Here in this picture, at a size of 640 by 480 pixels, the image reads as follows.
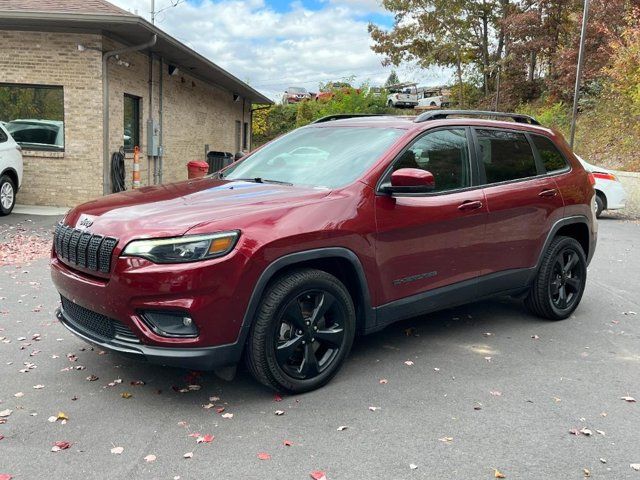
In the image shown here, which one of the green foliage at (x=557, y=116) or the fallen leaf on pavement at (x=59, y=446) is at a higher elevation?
the green foliage at (x=557, y=116)

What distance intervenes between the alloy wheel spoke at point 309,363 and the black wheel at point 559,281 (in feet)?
8.26

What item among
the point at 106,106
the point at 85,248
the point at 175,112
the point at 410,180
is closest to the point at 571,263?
the point at 410,180

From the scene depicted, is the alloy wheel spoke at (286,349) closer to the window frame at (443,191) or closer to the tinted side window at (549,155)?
the window frame at (443,191)

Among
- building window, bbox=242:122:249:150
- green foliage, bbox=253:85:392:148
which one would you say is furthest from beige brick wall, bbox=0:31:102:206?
green foliage, bbox=253:85:392:148

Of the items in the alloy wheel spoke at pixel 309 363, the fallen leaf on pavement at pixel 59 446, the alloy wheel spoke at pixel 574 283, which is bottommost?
the fallen leaf on pavement at pixel 59 446

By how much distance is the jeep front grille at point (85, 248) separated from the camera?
3430 millimetres

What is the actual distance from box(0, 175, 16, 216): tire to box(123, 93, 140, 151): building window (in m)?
3.25

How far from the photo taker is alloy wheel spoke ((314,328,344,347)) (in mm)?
3814

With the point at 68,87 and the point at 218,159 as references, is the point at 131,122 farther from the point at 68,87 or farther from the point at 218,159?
the point at 218,159

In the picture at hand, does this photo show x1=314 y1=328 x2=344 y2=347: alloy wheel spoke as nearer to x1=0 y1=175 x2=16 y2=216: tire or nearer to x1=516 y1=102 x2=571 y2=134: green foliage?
x1=0 y1=175 x2=16 y2=216: tire

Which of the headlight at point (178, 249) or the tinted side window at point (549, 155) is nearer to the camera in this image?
the headlight at point (178, 249)

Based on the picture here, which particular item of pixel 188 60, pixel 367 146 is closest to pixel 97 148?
pixel 188 60

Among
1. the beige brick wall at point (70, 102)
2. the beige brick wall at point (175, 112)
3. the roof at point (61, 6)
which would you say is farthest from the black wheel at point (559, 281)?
the beige brick wall at point (175, 112)

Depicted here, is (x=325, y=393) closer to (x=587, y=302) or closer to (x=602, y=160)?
(x=587, y=302)
